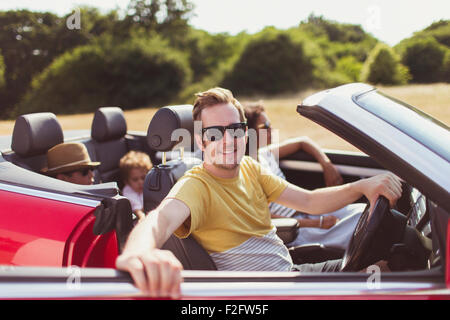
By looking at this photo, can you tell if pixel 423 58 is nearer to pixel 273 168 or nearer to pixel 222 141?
pixel 273 168

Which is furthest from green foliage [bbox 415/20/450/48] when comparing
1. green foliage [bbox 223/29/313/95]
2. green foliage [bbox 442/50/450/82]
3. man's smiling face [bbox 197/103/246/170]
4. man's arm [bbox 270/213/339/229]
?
green foliage [bbox 223/29/313/95]

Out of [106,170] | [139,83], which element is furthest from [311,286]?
[139,83]

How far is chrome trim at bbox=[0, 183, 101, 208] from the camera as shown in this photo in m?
1.99

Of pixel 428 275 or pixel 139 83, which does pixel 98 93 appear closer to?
pixel 139 83

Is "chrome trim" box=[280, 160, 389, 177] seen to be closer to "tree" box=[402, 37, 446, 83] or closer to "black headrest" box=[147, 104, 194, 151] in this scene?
"black headrest" box=[147, 104, 194, 151]

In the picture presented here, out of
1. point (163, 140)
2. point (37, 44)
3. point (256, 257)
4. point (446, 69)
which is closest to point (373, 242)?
point (256, 257)

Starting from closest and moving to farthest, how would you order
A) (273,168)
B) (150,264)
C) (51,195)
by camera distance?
(150,264) → (51,195) → (273,168)

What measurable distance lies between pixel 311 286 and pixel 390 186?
762mm

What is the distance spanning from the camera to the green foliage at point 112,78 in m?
28.9

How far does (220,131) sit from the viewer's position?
1945mm

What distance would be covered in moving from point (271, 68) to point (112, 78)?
1119 cm

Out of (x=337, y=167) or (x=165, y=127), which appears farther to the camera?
(x=337, y=167)

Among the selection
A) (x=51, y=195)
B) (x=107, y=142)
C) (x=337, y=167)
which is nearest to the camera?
(x=51, y=195)

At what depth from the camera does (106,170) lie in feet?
14.1
